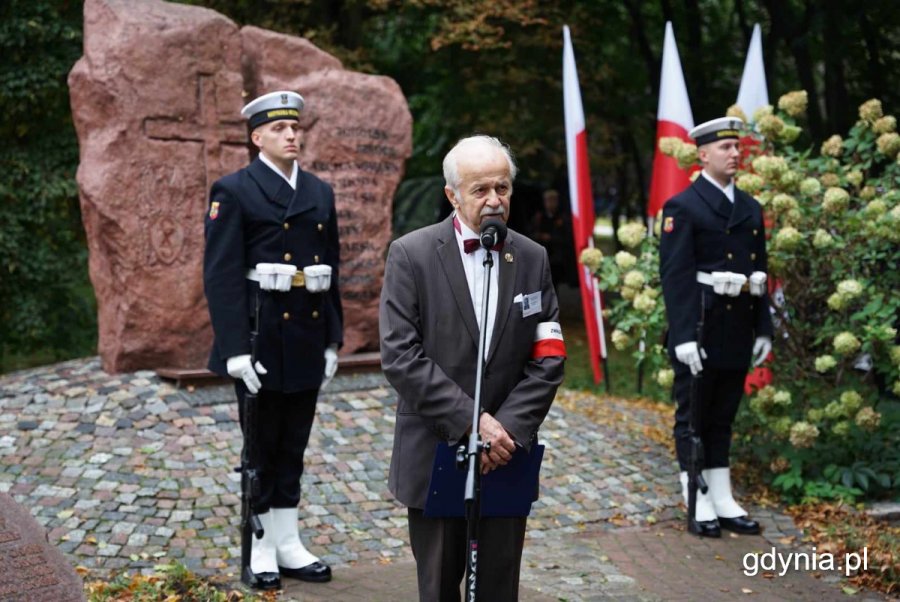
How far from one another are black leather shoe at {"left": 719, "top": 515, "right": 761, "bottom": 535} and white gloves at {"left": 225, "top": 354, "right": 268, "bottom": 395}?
2874mm

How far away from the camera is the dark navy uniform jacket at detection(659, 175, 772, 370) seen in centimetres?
639

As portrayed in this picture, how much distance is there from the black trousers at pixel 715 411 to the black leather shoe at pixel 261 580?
8.16 feet

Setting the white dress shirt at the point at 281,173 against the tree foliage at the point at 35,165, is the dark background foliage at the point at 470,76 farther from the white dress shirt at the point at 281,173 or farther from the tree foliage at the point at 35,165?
the white dress shirt at the point at 281,173

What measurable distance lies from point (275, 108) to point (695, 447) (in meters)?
2.85

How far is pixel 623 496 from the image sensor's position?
7062 millimetres

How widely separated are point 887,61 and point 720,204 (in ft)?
29.4

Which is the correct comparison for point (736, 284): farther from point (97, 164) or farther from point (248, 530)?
point (97, 164)

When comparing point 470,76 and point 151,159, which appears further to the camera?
point 470,76

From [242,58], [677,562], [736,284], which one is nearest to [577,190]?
[242,58]

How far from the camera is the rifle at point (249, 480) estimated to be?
5.24 m

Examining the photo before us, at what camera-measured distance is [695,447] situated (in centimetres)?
638
